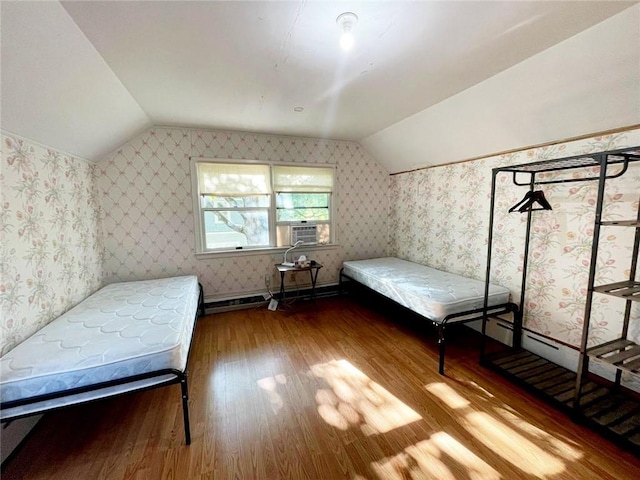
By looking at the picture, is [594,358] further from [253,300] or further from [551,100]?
[253,300]

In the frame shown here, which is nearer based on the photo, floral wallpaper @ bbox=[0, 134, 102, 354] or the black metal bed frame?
floral wallpaper @ bbox=[0, 134, 102, 354]

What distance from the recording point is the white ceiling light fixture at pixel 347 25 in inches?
56.8

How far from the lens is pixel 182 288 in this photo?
2.82 meters

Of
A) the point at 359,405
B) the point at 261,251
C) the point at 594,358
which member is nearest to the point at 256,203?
the point at 261,251

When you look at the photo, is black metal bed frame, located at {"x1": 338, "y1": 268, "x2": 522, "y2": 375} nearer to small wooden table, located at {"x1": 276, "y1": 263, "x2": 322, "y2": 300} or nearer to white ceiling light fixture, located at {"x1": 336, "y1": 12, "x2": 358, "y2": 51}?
small wooden table, located at {"x1": 276, "y1": 263, "x2": 322, "y2": 300}

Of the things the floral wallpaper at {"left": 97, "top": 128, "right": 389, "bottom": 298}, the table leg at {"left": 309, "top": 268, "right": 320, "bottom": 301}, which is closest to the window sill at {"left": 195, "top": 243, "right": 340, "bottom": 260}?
the floral wallpaper at {"left": 97, "top": 128, "right": 389, "bottom": 298}

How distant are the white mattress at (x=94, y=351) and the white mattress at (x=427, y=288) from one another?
6.68 feet

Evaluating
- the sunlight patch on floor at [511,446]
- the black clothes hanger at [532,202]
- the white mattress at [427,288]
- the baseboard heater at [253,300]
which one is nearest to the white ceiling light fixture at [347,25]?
the black clothes hanger at [532,202]

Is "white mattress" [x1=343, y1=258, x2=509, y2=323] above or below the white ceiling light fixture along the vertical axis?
below

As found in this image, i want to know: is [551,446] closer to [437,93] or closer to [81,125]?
[437,93]

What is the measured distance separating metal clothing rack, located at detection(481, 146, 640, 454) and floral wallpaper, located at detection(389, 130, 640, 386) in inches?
3.4

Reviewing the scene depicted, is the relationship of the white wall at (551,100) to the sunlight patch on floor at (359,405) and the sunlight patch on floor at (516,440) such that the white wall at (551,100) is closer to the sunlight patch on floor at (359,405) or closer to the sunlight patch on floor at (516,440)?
the sunlight patch on floor at (516,440)

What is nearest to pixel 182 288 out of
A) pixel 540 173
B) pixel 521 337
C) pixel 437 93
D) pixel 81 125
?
pixel 81 125

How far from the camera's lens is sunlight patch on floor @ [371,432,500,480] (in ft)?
4.69
